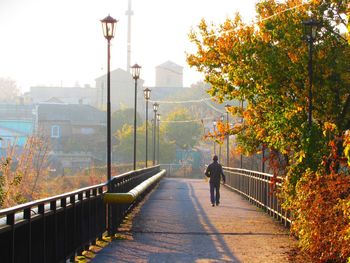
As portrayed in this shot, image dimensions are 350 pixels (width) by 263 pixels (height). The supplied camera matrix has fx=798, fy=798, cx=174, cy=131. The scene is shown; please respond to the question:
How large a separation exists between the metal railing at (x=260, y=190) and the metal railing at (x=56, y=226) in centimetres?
478

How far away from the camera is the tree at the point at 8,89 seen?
625ft

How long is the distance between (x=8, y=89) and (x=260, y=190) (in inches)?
6898

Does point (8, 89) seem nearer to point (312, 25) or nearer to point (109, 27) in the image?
point (109, 27)

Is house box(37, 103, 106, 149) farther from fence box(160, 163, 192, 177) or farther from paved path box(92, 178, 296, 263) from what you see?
paved path box(92, 178, 296, 263)

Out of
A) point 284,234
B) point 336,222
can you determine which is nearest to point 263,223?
point 284,234

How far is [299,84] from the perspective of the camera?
68.8 ft

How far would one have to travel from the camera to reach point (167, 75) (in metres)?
190

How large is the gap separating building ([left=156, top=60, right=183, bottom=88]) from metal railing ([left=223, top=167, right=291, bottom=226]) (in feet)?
494

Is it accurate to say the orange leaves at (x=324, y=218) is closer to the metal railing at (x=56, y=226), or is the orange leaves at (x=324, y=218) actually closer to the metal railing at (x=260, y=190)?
the metal railing at (x=56, y=226)

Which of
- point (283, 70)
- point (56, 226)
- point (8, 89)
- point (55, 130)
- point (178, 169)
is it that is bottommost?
point (56, 226)

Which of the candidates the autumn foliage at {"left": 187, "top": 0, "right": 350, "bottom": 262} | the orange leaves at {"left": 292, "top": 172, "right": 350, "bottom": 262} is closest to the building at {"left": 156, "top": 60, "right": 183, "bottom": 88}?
the autumn foliage at {"left": 187, "top": 0, "right": 350, "bottom": 262}

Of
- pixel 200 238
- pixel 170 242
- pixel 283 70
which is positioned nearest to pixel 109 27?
pixel 283 70

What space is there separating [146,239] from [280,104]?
7.55m

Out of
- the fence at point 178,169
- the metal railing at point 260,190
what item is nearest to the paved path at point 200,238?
the metal railing at point 260,190
